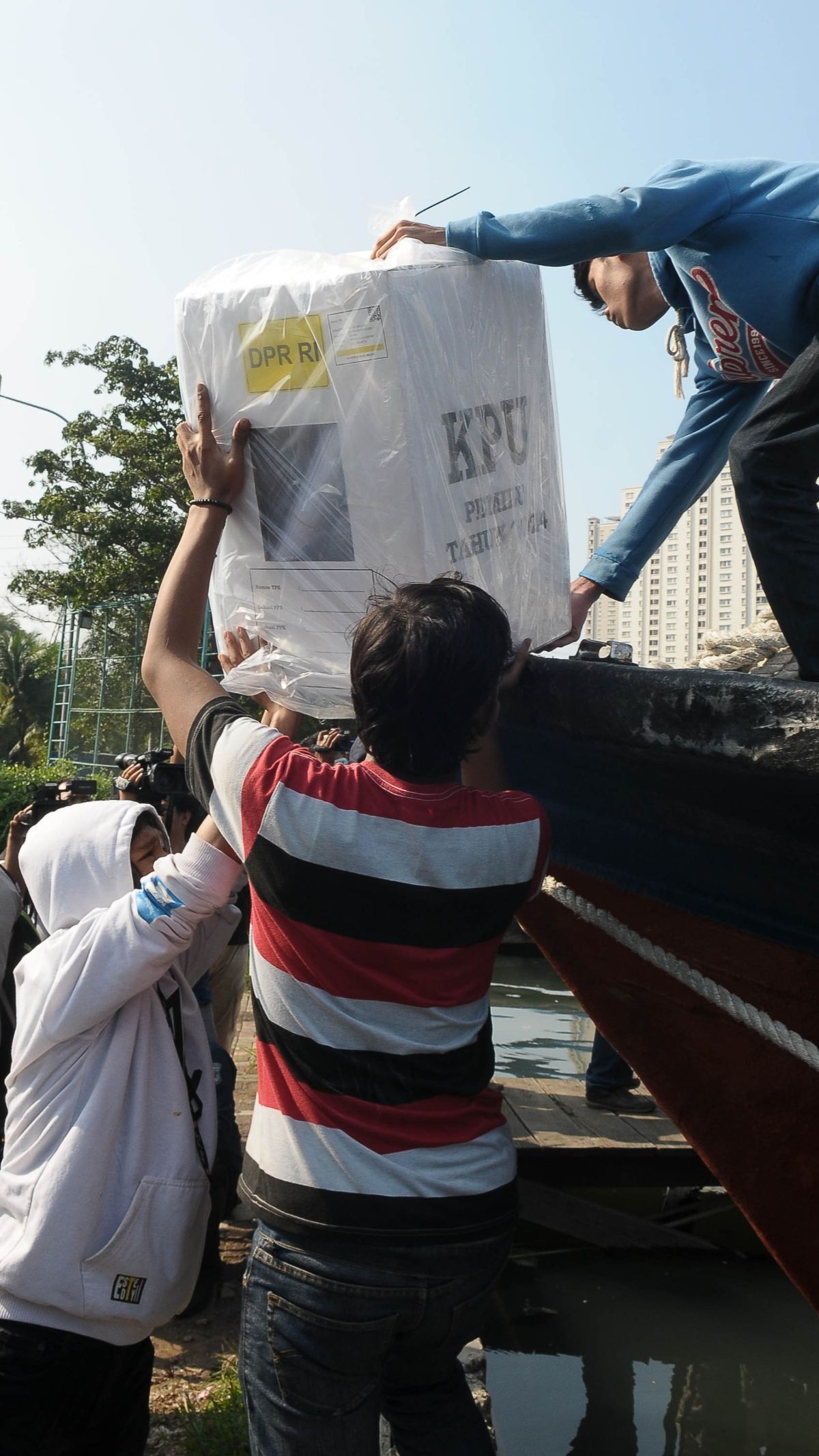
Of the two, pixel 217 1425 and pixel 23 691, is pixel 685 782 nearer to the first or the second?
pixel 217 1425

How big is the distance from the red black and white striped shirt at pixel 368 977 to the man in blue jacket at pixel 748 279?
0.46 meters

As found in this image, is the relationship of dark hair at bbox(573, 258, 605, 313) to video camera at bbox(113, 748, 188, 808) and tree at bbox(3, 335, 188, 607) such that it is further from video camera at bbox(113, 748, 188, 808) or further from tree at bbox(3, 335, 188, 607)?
tree at bbox(3, 335, 188, 607)

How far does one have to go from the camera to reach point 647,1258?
13.3 ft

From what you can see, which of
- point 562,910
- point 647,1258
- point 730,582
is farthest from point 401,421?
point 730,582

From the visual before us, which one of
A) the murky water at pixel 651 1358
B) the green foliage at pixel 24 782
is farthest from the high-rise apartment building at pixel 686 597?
the murky water at pixel 651 1358

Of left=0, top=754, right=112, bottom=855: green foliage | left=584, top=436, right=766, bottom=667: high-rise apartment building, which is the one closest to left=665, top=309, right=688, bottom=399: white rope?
left=0, top=754, right=112, bottom=855: green foliage

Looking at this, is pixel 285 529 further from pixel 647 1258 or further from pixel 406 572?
pixel 647 1258

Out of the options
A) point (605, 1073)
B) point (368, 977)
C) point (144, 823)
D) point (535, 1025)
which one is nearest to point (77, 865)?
point (144, 823)

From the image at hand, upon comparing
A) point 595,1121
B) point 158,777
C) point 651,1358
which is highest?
point 158,777

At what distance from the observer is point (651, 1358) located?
3279mm

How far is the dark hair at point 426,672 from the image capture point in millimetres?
1294

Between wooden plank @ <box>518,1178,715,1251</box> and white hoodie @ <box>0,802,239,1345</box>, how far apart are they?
2391 mm

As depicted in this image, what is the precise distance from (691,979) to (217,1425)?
73.3 inches

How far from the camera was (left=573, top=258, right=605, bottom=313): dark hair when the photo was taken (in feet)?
5.87
